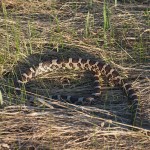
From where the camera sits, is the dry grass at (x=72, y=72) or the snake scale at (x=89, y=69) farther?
the snake scale at (x=89, y=69)

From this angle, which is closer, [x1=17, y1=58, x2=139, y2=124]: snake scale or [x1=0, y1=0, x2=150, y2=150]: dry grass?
[x1=0, y1=0, x2=150, y2=150]: dry grass

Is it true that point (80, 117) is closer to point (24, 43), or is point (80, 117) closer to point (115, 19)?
point (24, 43)

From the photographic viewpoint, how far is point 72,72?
8695 mm

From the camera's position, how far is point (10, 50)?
29.1 ft

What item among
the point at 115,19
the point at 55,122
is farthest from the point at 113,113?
the point at 115,19

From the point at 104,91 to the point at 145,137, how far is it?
184 centimetres

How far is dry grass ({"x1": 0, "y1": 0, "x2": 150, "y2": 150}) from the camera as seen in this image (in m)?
6.29

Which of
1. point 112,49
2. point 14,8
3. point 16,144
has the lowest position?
point 16,144

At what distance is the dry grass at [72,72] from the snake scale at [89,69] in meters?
0.12

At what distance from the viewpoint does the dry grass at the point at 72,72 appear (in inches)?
248

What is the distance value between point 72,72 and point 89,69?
32 cm

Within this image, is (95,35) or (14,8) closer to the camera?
(95,35)

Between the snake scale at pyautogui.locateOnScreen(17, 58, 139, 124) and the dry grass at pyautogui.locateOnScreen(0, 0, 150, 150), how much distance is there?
0.40 ft

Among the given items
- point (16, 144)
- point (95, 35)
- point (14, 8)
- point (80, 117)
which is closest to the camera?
point (16, 144)
